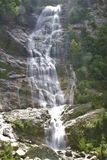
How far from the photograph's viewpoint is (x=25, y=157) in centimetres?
2284

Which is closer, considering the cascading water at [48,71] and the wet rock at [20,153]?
the wet rock at [20,153]

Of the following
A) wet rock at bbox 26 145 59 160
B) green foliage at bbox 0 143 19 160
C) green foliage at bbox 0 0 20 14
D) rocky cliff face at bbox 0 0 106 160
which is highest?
green foliage at bbox 0 0 20 14

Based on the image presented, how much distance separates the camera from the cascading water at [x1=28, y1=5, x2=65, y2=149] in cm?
2703

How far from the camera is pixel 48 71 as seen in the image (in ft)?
111

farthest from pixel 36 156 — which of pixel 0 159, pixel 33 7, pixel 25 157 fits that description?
pixel 33 7

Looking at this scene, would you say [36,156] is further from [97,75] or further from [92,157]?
[97,75]

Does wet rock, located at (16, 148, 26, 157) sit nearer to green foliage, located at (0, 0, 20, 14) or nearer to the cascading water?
the cascading water

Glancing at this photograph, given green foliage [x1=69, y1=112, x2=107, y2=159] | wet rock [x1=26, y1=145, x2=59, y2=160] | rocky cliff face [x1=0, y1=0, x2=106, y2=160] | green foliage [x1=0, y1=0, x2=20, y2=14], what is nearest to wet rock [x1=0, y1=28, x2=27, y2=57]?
rocky cliff face [x1=0, y1=0, x2=106, y2=160]

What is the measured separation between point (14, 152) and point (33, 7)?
22.6 meters

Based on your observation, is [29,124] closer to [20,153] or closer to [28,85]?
[20,153]

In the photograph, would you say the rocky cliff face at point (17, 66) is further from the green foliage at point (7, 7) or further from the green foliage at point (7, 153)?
the green foliage at point (7, 153)

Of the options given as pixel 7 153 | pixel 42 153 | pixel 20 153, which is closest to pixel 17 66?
pixel 42 153

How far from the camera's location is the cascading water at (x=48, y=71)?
88.7 feet

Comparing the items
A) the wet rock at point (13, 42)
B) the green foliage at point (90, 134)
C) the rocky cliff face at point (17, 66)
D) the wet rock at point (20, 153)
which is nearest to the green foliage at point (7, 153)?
the wet rock at point (20, 153)
